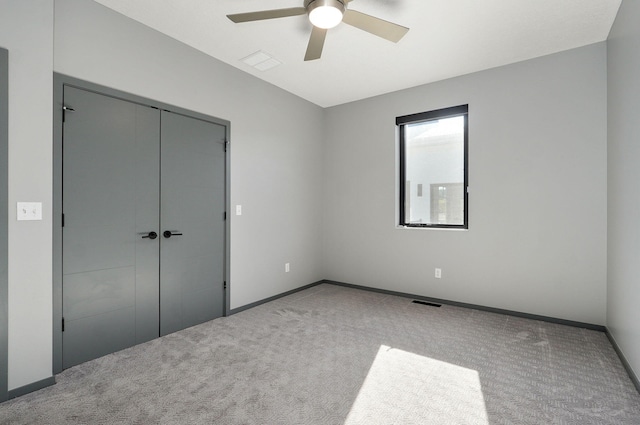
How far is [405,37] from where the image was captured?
9.70 feet

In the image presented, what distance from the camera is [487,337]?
2918 mm

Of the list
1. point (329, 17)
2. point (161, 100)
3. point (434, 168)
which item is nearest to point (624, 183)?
point (434, 168)

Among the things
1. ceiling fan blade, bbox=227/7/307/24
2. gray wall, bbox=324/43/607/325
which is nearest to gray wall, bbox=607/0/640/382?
gray wall, bbox=324/43/607/325

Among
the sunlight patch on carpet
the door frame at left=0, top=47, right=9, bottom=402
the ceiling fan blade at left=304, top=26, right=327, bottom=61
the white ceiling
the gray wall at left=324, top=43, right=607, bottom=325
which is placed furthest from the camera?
the gray wall at left=324, top=43, right=607, bottom=325

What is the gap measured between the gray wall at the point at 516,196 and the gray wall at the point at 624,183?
0.19m

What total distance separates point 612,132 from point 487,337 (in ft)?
7.10

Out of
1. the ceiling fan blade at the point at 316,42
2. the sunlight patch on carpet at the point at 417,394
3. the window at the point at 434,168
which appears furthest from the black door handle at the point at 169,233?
the window at the point at 434,168

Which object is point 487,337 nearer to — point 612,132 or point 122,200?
point 612,132

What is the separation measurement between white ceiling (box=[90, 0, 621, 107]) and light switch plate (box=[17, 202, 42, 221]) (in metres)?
1.67

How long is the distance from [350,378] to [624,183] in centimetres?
255

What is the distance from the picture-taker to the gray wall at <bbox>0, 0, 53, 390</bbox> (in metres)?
1.99

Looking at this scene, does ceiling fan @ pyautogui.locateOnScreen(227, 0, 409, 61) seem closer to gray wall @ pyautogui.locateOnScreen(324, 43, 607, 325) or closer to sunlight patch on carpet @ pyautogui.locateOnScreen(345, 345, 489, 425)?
gray wall @ pyautogui.locateOnScreen(324, 43, 607, 325)

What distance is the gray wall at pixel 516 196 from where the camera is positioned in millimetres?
3082

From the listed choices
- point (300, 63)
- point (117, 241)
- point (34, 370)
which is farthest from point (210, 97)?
point (34, 370)
